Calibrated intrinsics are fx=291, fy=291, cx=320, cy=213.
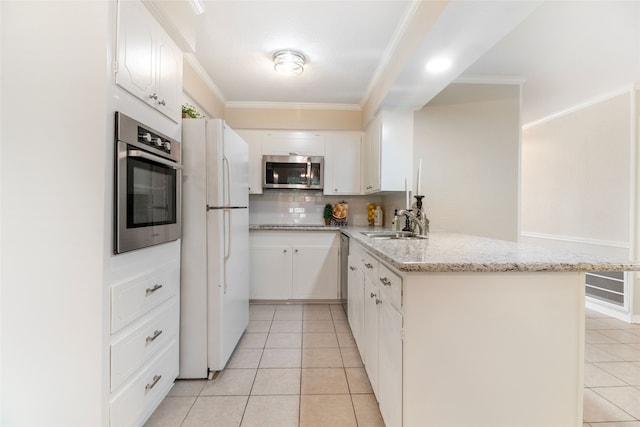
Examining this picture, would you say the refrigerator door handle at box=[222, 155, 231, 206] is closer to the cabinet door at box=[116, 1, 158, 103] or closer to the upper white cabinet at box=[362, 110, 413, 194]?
the cabinet door at box=[116, 1, 158, 103]

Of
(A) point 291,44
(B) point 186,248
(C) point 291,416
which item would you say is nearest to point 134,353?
(B) point 186,248

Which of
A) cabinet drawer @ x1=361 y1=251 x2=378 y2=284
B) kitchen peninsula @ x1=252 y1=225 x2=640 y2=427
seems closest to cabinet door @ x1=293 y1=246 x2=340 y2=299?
cabinet drawer @ x1=361 y1=251 x2=378 y2=284

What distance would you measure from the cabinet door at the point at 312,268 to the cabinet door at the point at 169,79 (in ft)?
6.85

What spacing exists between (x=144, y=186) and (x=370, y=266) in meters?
1.32

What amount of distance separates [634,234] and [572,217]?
0.72 meters

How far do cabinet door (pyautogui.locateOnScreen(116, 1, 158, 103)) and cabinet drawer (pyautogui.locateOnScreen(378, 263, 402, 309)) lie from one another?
1.43 meters

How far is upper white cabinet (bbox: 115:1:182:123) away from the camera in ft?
4.04

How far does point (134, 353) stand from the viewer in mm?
1341

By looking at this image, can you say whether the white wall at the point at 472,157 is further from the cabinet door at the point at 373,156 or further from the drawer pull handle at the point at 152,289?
the drawer pull handle at the point at 152,289

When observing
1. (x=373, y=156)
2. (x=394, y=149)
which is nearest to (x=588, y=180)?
(x=394, y=149)

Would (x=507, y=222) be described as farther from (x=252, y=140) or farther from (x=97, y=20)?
(x=97, y=20)

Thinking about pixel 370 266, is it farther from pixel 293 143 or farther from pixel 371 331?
pixel 293 143

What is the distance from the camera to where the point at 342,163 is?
3.74 m

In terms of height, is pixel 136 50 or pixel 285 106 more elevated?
pixel 285 106
